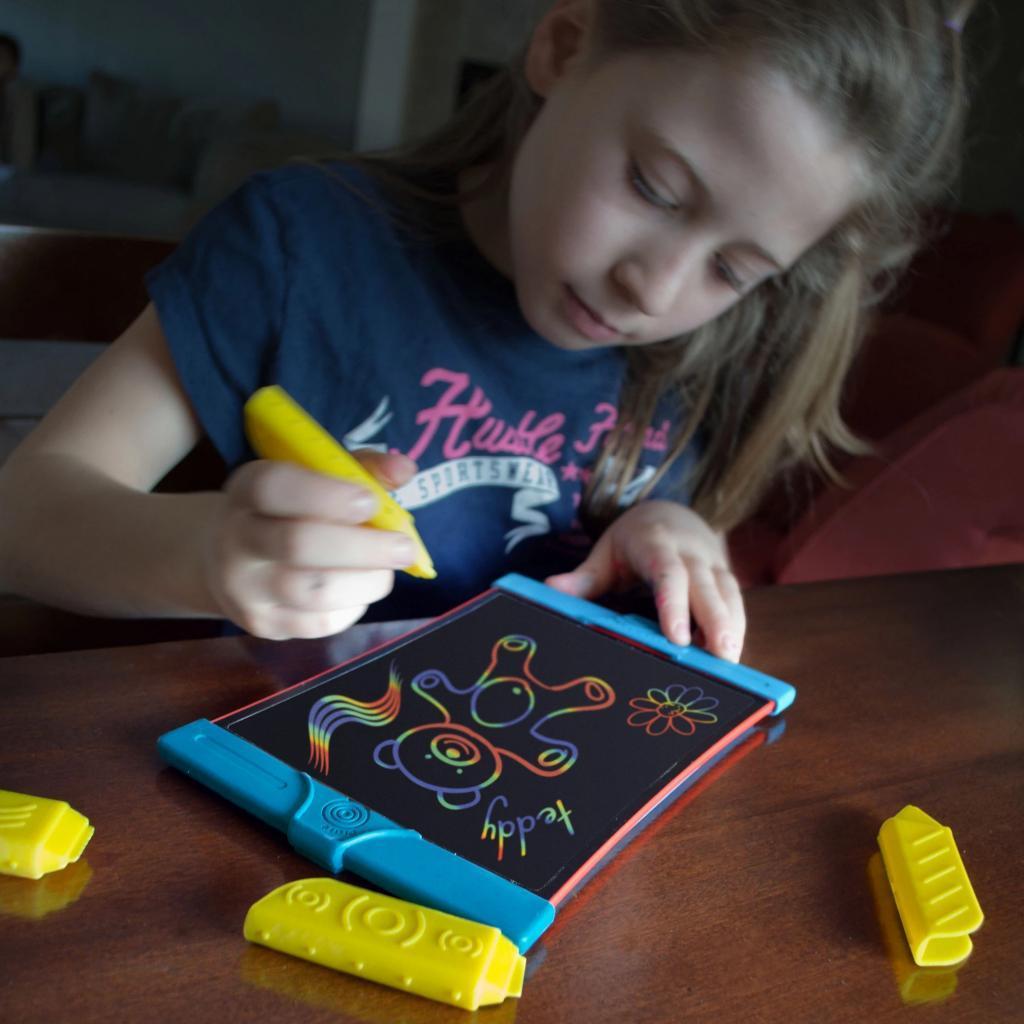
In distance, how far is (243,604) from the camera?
0.40 meters

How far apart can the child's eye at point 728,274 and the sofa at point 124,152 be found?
8.84 ft

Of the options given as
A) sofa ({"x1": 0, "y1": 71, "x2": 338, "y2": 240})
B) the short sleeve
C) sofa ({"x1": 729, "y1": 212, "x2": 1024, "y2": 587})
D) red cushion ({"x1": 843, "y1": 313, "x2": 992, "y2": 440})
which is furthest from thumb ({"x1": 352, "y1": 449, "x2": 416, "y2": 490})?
sofa ({"x1": 0, "y1": 71, "x2": 338, "y2": 240})

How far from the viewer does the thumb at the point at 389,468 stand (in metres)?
0.43

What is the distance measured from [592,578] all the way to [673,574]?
2.3 inches

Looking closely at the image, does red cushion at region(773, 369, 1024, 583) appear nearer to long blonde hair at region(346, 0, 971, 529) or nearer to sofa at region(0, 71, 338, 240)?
long blonde hair at region(346, 0, 971, 529)

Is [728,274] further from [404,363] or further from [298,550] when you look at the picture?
[298,550]

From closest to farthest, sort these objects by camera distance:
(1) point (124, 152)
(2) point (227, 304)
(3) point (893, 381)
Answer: (2) point (227, 304) < (3) point (893, 381) < (1) point (124, 152)

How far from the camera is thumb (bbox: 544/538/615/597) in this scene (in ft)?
1.96

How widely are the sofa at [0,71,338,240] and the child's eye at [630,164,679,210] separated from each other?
2706 mm

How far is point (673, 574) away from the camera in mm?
583

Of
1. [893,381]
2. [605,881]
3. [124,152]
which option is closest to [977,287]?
[893,381]

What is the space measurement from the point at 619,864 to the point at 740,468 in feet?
1.98

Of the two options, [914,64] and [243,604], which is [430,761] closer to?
[243,604]

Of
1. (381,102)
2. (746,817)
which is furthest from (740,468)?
(381,102)
